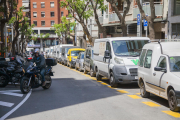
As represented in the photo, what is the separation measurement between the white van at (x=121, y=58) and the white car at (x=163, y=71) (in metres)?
2.77

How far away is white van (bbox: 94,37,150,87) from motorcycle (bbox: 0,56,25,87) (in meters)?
4.01

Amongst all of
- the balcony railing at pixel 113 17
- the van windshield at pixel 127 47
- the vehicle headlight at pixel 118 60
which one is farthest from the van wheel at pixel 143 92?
the balcony railing at pixel 113 17

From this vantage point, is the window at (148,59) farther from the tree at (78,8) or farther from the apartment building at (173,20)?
the tree at (78,8)

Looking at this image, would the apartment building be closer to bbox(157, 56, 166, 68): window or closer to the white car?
the white car

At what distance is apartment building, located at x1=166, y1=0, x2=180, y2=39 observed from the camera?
25.5 meters

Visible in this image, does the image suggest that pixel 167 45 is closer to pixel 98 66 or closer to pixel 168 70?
pixel 168 70

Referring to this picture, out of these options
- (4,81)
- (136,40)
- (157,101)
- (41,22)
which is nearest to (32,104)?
(157,101)

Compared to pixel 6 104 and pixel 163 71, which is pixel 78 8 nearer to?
pixel 6 104

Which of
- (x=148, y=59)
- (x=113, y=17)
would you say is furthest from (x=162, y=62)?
(x=113, y=17)

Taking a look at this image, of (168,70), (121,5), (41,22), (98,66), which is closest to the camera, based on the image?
(168,70)

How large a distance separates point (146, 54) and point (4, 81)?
7.27 meters

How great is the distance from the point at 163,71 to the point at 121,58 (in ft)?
16.8

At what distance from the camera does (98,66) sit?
16969mm

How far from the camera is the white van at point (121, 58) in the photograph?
13.6 m
